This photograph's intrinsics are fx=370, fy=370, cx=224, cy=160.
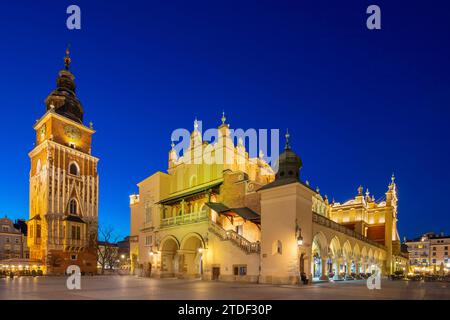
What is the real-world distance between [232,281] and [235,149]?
18627 millimetres

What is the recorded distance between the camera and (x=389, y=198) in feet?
214

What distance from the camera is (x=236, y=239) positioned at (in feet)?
106

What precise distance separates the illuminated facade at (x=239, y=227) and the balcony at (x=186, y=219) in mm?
102

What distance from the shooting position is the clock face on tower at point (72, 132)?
69.3 meters

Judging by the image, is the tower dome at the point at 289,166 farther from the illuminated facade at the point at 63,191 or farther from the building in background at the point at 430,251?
the building in background at the point at 430,251

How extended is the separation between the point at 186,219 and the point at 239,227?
543 cm

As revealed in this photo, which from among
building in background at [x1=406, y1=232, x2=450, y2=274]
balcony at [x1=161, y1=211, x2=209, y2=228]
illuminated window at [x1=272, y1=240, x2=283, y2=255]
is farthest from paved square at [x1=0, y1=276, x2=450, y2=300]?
building in background at [x1=406, y1=232, x2=450, y2=274]

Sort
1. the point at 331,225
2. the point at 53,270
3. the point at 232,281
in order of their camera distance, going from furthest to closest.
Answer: the point at 53,270
the point at 331,225
the point at 232,281

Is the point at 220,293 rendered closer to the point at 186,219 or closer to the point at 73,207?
the point at 186,219

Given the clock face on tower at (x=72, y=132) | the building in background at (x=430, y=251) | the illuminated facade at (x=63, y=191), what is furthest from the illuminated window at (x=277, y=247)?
the building in background at (x=430, y=251)

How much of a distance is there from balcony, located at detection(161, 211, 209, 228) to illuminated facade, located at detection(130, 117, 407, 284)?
0.33ft

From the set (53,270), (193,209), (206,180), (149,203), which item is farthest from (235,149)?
(53,270)
